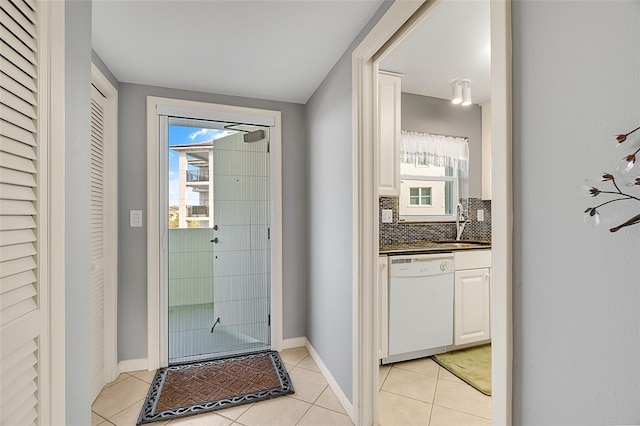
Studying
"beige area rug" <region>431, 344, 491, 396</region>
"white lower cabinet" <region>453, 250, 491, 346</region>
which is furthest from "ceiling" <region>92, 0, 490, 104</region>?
"beige area rug" <region>431, 344, 491, 396</region>

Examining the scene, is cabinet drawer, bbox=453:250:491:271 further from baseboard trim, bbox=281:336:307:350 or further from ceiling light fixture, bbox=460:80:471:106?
baseboard trim, bbox=281:336:307:350

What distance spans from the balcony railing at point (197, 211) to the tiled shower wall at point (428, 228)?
163 centimetres

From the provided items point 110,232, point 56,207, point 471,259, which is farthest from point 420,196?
point 56,207

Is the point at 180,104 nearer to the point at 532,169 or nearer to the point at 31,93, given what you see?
the point at 31,93

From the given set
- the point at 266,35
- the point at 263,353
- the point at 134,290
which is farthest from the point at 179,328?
the point at 266,35

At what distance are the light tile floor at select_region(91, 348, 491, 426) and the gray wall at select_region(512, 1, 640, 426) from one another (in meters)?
1.33

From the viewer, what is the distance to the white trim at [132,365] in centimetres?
A: 239

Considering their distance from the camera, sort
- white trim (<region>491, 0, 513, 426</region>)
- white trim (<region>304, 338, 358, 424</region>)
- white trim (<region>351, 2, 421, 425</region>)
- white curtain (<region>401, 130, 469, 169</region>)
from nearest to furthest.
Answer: white trim (<region>491, 0, 513, 426</region>) < white trim (<region>351, 2, 421, 425</region>) < white trim (<region>304, 338, 358, 424</region>) < white curtain (<region>401, 130, 469, 169</region>)

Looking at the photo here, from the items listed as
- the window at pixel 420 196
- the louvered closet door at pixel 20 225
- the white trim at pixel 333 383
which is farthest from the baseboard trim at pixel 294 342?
the louvered closet door at pixel 20 225

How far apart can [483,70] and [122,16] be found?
2.69 meters

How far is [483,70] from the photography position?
258cm

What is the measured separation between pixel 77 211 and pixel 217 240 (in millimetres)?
1696

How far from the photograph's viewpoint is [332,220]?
221 centimetres

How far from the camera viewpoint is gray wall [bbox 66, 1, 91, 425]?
3.17 feet
